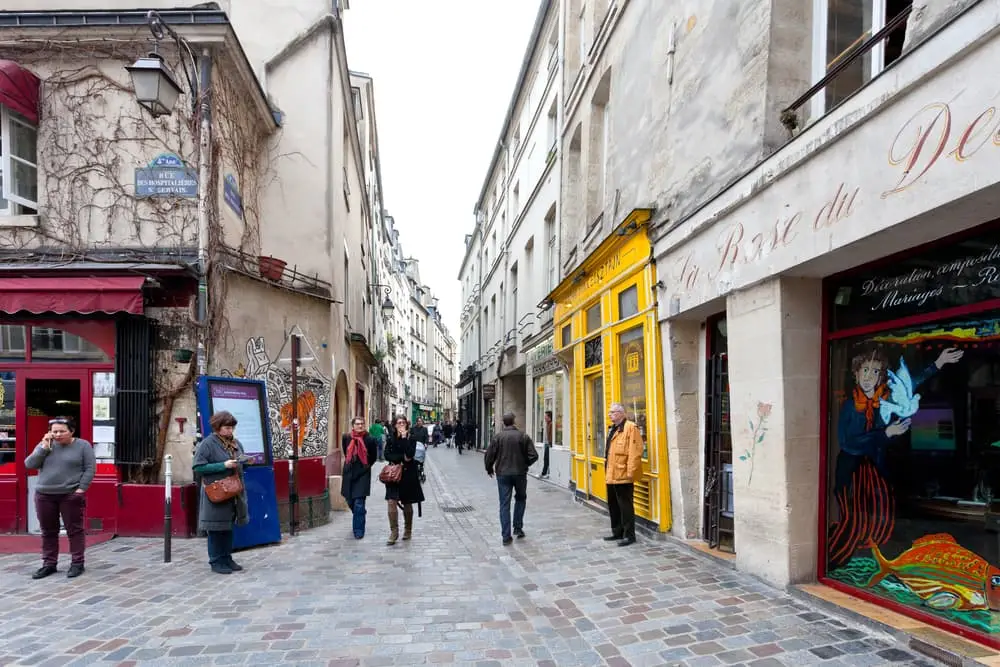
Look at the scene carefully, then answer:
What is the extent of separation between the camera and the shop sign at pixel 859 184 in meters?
3.29

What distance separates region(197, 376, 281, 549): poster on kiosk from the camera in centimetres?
699

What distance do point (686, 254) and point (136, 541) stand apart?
7267mm

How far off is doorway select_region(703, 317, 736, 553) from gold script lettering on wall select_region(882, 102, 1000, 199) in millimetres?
2865

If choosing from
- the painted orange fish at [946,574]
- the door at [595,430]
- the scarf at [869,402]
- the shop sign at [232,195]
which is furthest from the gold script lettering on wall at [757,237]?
the shop sign at [232,195]

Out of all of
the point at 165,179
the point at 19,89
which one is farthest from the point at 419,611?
the point at 19,89

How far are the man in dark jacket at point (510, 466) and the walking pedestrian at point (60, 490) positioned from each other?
434 centimetres

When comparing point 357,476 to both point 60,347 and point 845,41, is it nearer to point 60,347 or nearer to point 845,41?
point 60,347

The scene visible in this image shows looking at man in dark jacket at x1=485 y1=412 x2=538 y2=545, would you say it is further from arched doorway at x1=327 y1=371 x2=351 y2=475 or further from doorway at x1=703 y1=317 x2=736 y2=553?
arched doorway at x1=327 y1=371 x2=351 y2=475

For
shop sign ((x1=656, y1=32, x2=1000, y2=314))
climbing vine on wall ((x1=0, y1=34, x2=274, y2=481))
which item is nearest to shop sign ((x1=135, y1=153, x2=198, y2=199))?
climbing vine on wall ((x1=0, y1=34, x2=274, y2=481))

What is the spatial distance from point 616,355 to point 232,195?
20.1ft

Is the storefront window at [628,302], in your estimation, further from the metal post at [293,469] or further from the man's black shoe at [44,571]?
the man's black shoe at [44,571]

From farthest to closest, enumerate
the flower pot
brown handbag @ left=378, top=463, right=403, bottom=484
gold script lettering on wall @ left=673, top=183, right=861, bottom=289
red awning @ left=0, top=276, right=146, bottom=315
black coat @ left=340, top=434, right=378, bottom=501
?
the flower pot → black coat @ left=340, top=434, right=378, bottom=501 → brown handbag @ left=378, top=463, right=403, bottom=484 → red awning @ left=0, top=276, right=146, bottom=315 → gold script lettering on wall @ left=673, top=183, right=861, bottom=289

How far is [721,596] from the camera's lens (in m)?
4.88

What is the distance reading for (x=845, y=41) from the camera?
5.15 m
